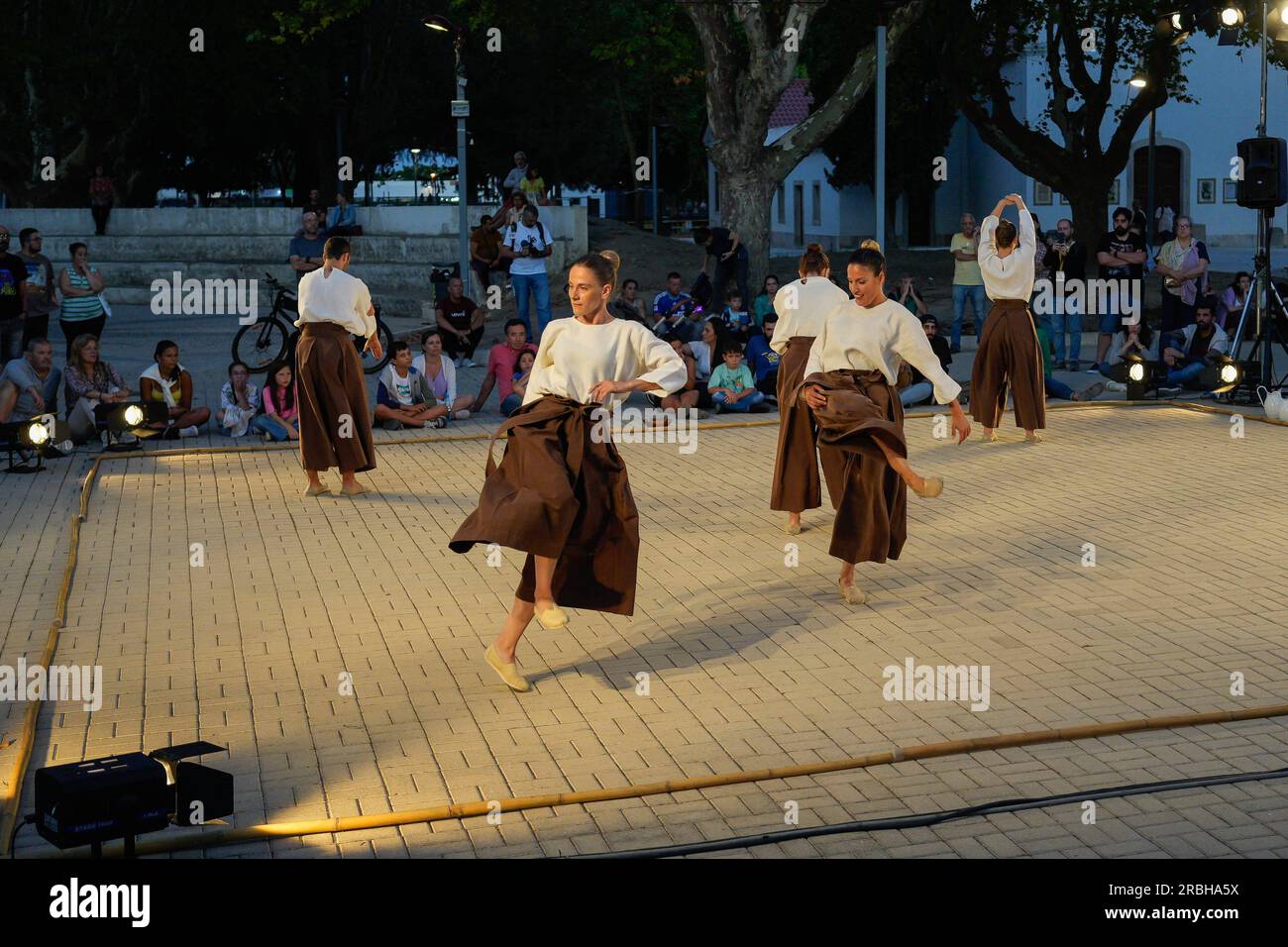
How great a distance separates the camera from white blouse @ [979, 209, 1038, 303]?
14.7m

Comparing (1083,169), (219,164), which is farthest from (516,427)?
(219,164)

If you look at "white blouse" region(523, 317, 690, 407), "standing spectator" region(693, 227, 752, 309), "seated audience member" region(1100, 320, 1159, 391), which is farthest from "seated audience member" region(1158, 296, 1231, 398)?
"white blouse" region(523, 317, 690, 407)

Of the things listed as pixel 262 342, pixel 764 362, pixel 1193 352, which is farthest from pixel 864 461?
pixel 262 342

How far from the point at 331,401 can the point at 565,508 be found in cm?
555

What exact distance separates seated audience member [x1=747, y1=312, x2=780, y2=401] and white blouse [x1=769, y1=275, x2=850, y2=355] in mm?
6165

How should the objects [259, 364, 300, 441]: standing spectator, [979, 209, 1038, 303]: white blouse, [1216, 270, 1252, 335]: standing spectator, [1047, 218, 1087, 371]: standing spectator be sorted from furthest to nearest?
1. [1047, 218, 1087, 371]: standing spectator
2. [1216, 270, 1252, 335]: standing spectator
3. [259, 364, 300, 441]: standing spectator
4. [979, 209, 1038, 303]: white blouse

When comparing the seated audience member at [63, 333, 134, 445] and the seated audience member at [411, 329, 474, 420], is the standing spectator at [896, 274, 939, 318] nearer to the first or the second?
the seated audience member at [411, 329, 474, 420]

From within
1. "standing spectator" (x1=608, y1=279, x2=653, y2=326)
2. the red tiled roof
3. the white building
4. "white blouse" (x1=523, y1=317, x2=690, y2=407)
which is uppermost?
the red tiled roof

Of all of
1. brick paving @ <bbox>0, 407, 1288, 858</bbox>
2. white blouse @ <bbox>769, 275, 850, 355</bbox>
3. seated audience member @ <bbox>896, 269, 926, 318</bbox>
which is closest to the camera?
brick paving @ <bbox>0, 407, 1288, 858</bbox>

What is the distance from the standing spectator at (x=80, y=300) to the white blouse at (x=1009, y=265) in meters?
8.97

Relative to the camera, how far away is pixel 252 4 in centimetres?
3750

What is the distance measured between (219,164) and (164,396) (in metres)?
35.4

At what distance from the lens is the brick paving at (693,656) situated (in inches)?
241
